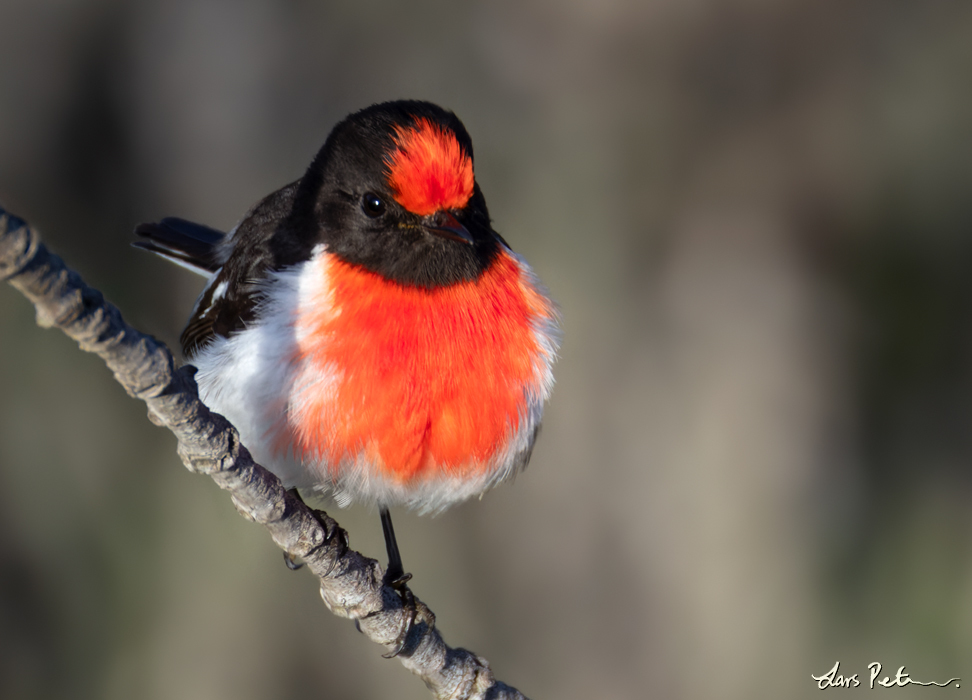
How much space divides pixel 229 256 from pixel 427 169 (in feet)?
4.31

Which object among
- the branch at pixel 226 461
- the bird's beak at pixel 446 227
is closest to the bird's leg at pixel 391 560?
the branch at pixel 226 461

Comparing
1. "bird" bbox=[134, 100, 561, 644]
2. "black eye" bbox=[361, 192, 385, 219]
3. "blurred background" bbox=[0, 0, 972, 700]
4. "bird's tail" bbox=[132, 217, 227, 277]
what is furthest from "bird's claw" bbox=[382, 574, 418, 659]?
"blurred background" bbox=[0, 0, 972, 700]

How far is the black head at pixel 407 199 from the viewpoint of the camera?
2781 millimetres

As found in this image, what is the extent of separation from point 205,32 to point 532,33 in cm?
219

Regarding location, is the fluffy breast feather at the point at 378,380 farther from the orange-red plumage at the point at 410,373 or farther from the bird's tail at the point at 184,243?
the bird's tail at the point at 184,243

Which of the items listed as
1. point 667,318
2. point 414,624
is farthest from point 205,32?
point 414,624

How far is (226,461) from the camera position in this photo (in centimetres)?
189

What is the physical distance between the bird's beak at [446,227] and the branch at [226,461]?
0.97m

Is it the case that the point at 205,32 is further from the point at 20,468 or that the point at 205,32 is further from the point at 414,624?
the point at 414,624

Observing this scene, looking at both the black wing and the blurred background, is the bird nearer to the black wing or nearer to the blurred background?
the black wing

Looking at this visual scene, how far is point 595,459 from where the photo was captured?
5703 mm

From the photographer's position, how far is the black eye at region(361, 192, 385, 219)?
9.41ft

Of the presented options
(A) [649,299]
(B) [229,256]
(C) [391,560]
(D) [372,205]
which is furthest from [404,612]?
(A) [649,299]

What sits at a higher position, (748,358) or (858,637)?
(748,358)
